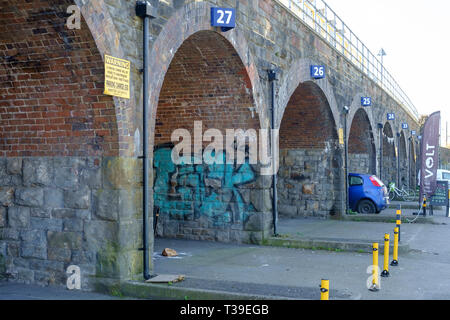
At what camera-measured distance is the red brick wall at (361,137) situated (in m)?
22.9

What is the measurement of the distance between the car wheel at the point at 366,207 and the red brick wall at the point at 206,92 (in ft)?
28.0

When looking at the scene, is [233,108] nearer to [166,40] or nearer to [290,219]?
[166,40]

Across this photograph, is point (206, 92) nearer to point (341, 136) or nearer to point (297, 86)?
point (297, 86)

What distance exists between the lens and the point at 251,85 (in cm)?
→ 1113

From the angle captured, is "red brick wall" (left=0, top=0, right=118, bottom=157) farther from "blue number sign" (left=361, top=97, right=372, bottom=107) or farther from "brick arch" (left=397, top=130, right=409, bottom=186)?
"brick arch" (left=397, top=130, right=409, bottom=186)

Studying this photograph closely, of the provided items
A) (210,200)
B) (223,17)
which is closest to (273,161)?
(210,200)

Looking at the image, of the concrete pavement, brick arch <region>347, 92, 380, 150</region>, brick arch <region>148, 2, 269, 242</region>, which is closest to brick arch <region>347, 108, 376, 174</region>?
brick arch <region>347, 92, 380, 150</region>

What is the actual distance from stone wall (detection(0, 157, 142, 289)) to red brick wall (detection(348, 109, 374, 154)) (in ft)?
56.5

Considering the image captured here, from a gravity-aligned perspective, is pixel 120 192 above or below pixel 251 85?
below

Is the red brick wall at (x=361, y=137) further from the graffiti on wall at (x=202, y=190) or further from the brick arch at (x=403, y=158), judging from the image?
the brick arch at (x=403, y=158)

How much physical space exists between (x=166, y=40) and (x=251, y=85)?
11.3 ft

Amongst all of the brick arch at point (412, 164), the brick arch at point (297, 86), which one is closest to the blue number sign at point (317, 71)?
the brick arch at point (297, 86)

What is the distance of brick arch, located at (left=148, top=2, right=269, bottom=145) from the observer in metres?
7.77
